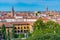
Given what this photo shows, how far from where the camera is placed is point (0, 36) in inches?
823

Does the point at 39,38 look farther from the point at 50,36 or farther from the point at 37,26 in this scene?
the point at 37,26

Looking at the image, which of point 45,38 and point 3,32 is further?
point 3,32

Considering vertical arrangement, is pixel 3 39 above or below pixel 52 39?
below

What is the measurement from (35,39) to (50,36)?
56 cm

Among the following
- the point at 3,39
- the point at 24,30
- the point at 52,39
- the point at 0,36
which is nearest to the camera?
the point at 52,39

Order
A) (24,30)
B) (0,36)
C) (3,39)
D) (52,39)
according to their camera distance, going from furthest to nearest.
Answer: (24,30) < (0,36) < (3,39) < (52,39)

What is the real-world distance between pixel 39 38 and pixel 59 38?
617 millimetres

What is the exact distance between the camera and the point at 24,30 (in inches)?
1104

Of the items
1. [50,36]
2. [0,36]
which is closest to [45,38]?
[50,36]

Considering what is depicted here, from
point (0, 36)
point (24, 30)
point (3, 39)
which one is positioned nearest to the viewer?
point (3, 39)

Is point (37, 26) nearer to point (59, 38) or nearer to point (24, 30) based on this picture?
point (24, 30)

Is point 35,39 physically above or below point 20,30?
above

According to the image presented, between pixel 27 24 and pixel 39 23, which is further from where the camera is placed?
pixel 27 24

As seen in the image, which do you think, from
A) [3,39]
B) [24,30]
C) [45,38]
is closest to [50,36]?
[45,38]
